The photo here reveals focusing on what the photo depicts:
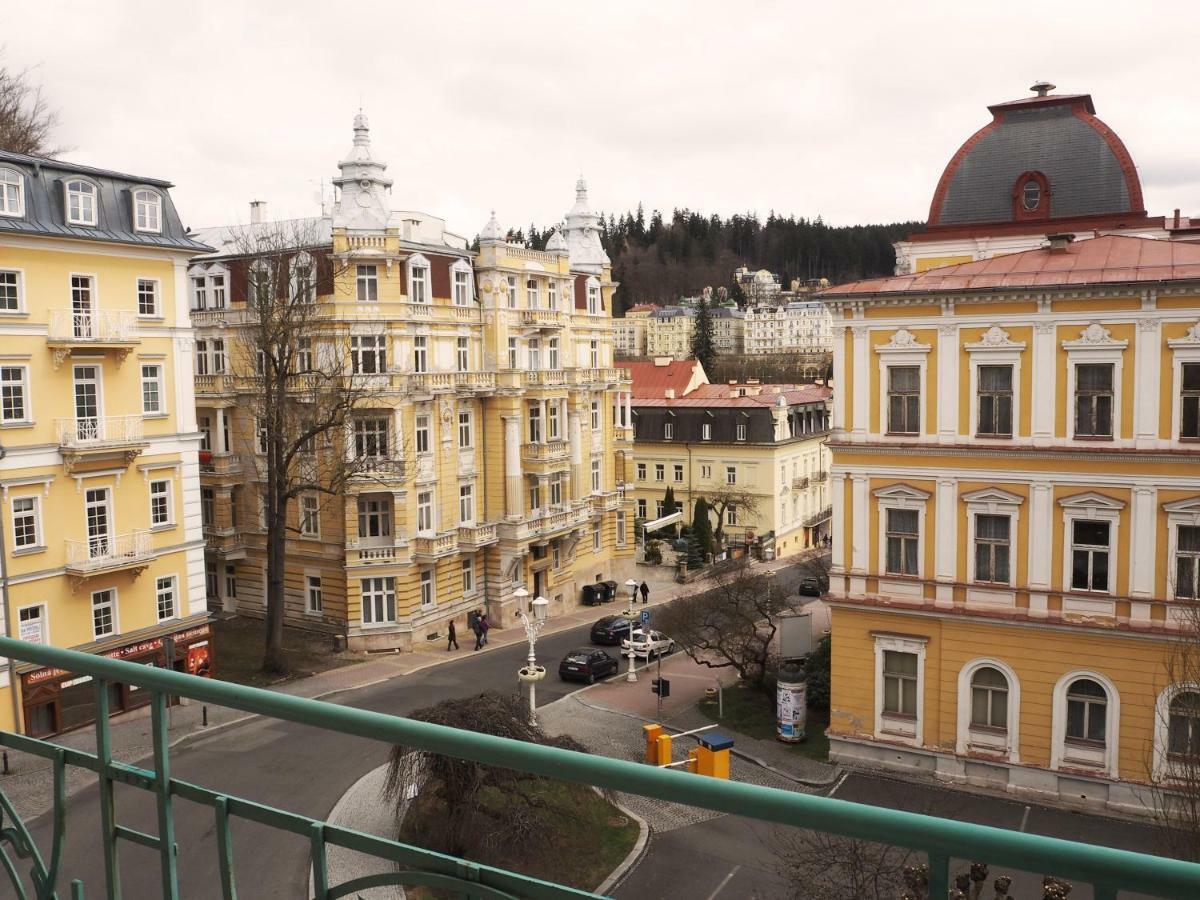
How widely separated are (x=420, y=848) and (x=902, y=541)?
72.9 ft

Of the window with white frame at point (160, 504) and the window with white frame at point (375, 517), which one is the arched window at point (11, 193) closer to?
the window with white frame at point (160, 504)

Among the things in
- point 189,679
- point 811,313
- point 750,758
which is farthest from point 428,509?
point 811,313

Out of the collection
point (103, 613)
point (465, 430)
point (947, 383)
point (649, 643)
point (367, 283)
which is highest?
point (367, 283)

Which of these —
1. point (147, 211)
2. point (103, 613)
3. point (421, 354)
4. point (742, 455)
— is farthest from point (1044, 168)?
point (103, 613)

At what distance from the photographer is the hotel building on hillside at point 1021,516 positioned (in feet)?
69.9

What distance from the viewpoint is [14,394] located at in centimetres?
2612

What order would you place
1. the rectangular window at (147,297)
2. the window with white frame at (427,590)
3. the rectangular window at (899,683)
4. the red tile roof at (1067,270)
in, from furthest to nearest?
the window with white frame at (427,590), the rectangular window at (147,297), the rectangular window at (899,683), the red tile roof at (1067,270)

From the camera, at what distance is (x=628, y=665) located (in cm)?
3631

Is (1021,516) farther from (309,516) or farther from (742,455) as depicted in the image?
(742,455)

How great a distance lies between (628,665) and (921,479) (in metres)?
15.9

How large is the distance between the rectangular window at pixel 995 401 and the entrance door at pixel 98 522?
23.5 m

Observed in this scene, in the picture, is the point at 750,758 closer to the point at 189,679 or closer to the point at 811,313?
the point at 189,679

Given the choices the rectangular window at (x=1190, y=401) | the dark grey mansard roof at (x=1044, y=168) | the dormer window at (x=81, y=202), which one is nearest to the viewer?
the rectangular window at (x=1190, y=401)

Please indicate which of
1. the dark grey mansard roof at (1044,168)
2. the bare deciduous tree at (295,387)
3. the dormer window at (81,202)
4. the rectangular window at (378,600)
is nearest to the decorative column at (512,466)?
the bare deciduous tree at (295,387)
